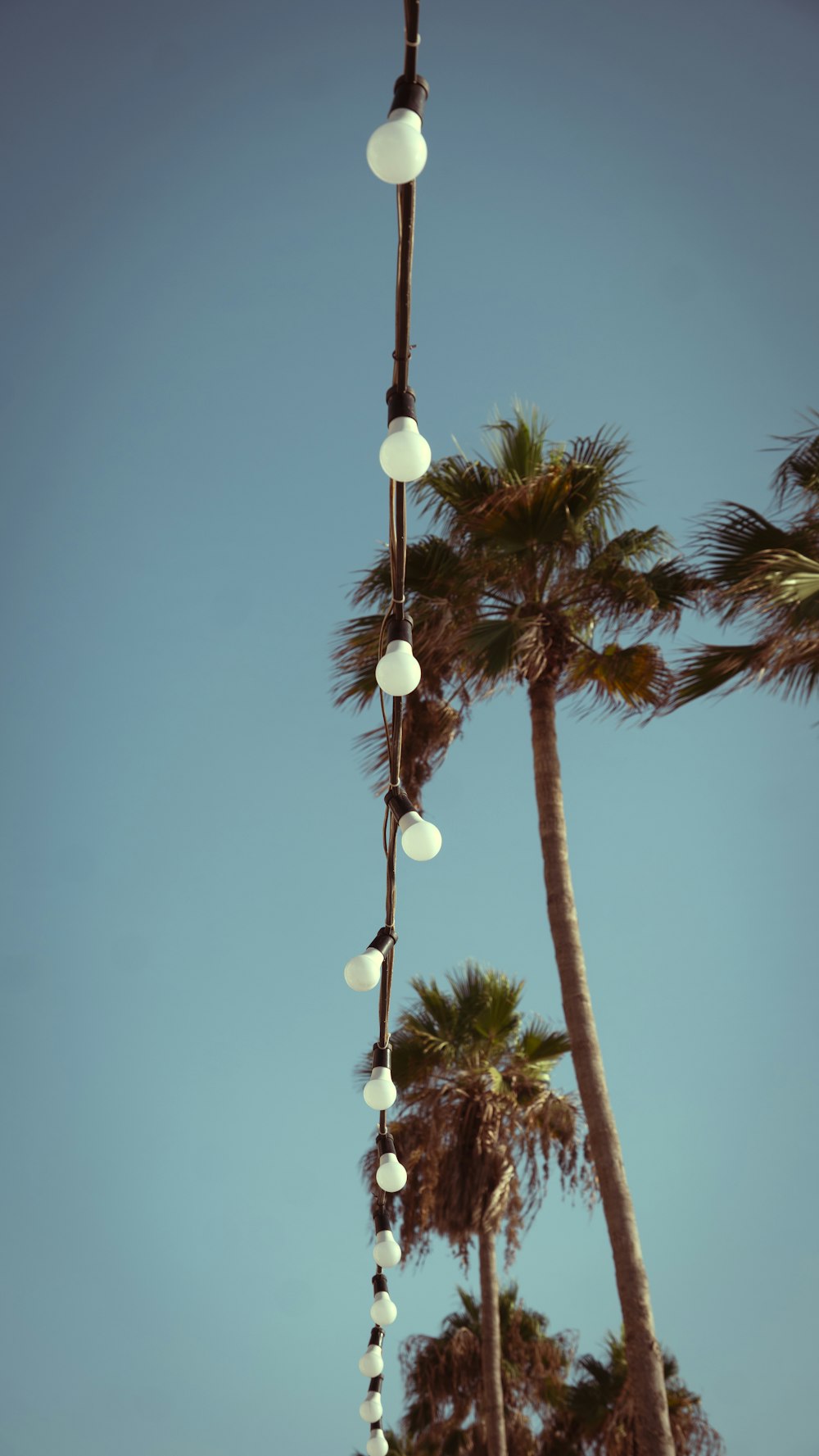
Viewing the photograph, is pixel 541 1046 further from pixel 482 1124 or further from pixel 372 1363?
pixel 372 1363

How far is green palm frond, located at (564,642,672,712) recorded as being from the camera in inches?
364

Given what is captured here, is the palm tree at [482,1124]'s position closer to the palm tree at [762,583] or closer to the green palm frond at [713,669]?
the green palm frond at [713,669]

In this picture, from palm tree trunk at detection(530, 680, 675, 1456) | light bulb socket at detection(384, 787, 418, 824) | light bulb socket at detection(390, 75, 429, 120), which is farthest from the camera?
palm tree trunk at detection(530, 680, 675, 1456)

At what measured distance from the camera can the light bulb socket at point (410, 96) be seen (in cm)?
177

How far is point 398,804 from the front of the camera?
288 cm

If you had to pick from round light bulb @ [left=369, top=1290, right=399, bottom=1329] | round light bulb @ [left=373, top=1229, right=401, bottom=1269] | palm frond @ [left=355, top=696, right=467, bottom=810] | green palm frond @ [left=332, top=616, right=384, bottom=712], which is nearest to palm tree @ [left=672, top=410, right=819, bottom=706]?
palm frond @ [left=355, top=696, right=467, bottom=810]

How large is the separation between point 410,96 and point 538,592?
24.1 ft

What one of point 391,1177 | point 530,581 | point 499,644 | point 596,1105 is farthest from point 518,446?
point 391,1177

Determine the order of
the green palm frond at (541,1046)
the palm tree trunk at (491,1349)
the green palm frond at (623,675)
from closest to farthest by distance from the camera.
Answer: the green palm frond at (623,675)
the palm tree trunk at (491,1349)
the green palm frond at (541,1046)

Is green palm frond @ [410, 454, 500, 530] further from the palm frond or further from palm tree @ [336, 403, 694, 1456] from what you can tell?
the palm frond

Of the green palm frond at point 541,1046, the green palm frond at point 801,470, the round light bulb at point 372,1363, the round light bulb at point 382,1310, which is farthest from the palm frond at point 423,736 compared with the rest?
the round light bulb at point 382,1310

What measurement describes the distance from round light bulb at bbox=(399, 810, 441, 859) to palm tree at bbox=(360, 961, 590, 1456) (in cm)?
798

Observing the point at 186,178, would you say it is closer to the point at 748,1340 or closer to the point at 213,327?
the point at 213,327

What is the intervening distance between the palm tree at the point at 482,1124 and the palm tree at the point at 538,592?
9.47 ft
